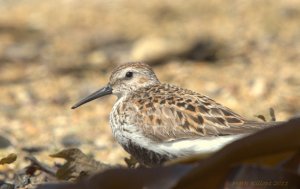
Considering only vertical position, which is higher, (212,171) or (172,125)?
(172,125)

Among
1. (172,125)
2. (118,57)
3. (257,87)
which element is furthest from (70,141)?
(118,57)

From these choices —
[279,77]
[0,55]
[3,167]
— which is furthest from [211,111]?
[0,55]

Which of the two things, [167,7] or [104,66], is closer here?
[104,66]

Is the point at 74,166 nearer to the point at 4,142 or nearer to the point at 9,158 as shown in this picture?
the point at 9,158

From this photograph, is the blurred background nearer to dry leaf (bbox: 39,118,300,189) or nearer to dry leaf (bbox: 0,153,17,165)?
dry leaf (bbox: 0,153,17,165)

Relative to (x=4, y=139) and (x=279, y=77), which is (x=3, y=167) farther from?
(x=279, y=77)

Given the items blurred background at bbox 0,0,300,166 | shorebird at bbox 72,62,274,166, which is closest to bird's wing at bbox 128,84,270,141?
shorebird at bbox 72,62,274,166

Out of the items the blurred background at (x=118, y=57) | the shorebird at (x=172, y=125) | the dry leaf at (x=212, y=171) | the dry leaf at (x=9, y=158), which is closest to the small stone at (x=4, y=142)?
the blurred background at (x=118, y=57)
